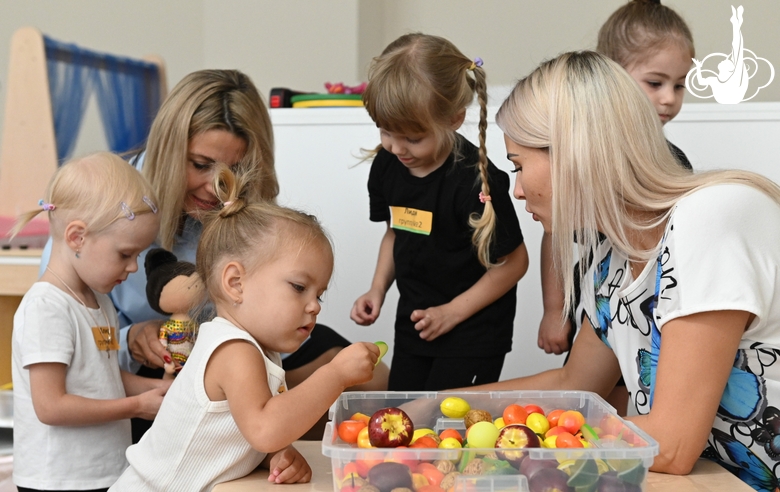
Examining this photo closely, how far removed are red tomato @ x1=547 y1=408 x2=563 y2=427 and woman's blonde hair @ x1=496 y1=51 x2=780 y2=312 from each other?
252mm

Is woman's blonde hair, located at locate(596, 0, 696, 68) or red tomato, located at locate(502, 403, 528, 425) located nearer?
red tomato, located at locate(502, 403, 528, 425)

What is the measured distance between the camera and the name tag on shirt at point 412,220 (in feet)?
5.76

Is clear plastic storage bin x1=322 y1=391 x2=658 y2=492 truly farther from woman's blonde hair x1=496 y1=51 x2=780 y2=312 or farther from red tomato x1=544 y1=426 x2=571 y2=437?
woman's blonde hair x1=496 y1=51 x2=780 y2=312

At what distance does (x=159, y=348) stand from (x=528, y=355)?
1268 millimetres

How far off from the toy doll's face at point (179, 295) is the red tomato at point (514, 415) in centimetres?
58

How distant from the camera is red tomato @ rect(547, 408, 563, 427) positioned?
94 cm

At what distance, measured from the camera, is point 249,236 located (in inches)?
42.8

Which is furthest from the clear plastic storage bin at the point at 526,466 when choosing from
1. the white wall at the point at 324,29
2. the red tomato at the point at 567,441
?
the white wall at the point at 324,29

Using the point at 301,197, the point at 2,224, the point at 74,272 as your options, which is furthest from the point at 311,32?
the point at 74,272

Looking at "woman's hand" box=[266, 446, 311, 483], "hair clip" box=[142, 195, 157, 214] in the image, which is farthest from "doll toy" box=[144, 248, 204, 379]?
"woman's hand" box=[266, 446, 311, 483]

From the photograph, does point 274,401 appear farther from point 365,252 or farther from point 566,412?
point 365,252

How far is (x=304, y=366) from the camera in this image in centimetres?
177

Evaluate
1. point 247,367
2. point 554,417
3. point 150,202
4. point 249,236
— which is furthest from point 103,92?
point 554,417

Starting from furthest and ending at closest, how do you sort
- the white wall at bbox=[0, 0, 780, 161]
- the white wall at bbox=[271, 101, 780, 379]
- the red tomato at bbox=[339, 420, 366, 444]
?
the white wall at bbox=[0, 0, 780, 161] < the white wall at bbox=[271, 101, 780, 379] < the red tomato at bbox=[339, 420, 366, 444]
